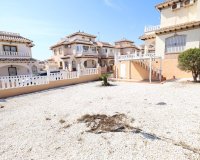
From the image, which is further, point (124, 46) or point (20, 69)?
point (124, 46)

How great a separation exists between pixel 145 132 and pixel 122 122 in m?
0.98

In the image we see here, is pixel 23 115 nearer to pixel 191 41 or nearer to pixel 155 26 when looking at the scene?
pixel 191 41

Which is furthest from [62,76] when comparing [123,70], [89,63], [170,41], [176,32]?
[89,63]

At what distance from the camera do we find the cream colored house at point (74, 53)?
1131 inches

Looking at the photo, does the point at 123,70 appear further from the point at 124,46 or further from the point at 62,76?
the point at 124,46

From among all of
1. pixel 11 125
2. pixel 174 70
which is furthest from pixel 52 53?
pixel 11 125

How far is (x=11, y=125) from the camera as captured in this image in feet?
17.2

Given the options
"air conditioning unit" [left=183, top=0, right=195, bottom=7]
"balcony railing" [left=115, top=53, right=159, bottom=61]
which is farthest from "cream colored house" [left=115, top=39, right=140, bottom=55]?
"air conditioning unit" [left=183, top=0, right=195, bottom=7]

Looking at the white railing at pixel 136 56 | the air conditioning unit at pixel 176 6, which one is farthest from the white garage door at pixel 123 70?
the air conditioning unit at pixel 176 6

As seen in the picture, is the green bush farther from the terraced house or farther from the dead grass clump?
the dead grass clump

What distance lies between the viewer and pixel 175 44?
15.3 m

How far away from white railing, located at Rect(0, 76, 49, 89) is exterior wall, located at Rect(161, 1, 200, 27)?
16315 millimetres

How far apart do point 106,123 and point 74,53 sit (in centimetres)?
Result: 2554

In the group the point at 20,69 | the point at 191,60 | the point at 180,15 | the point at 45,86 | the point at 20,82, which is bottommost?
the point at 45,86
